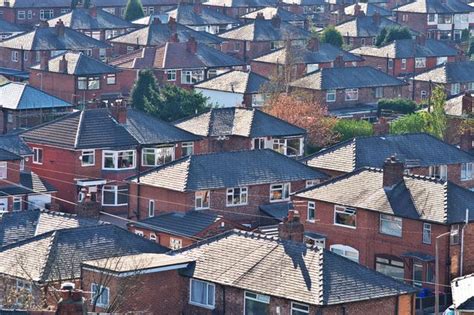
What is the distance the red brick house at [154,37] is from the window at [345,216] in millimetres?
56373

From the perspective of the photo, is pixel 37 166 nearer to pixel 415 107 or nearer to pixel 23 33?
pixel 415 107

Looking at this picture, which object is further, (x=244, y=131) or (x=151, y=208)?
(x=244, y=131)

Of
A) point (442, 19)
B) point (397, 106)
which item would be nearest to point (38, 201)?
point (397, 106)

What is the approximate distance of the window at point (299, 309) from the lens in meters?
48.6

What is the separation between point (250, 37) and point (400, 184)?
64.4 meters

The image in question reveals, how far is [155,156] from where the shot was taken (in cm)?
7788

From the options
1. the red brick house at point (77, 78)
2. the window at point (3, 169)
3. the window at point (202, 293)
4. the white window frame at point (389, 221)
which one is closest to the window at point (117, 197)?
the window at point (3, 169)

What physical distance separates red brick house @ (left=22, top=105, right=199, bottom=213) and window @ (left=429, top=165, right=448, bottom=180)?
467 inches

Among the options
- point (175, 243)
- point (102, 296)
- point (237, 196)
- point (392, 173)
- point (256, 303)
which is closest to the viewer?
point (102, 296)

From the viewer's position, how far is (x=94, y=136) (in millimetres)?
77062

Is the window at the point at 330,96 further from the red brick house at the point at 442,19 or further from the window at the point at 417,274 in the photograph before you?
the window at the point at 417,274

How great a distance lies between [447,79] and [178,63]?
1805cm

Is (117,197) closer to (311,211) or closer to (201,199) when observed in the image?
(201,199)

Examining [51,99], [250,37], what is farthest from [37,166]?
[250,37]
